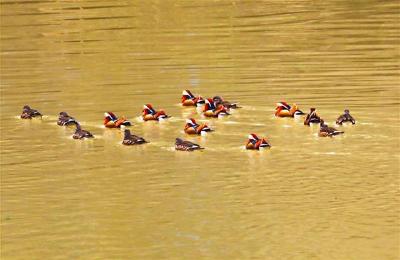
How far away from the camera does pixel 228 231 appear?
79.3 ft

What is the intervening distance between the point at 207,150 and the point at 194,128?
139 centimetres

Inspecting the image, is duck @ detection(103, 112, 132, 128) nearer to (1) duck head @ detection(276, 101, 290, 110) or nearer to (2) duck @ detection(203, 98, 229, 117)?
(2) duck @ detection(203, 98, 229, 117)

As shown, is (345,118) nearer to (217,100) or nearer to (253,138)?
(253,138)

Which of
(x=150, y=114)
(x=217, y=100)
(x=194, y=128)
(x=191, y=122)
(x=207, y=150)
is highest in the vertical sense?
(x=217, y=100)

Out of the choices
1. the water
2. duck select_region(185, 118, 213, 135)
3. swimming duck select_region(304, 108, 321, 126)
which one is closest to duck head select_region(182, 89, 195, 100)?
the water

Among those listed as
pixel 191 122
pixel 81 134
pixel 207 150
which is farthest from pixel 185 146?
pixel 81 134

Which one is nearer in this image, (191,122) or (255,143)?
(255,143)

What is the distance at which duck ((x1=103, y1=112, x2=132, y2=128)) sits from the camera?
3253 centimetres

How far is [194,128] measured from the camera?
103 feet

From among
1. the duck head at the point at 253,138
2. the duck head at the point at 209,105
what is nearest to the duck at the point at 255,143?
the duck head at the point at 253,138

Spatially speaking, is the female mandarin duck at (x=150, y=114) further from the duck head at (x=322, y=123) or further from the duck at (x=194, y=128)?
the duck head at (x=322, y=123)

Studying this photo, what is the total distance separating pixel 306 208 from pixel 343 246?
95.0 inches

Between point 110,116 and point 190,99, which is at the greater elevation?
point 190,99

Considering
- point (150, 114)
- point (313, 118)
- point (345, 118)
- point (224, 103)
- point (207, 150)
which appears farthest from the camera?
point (224, 103)
